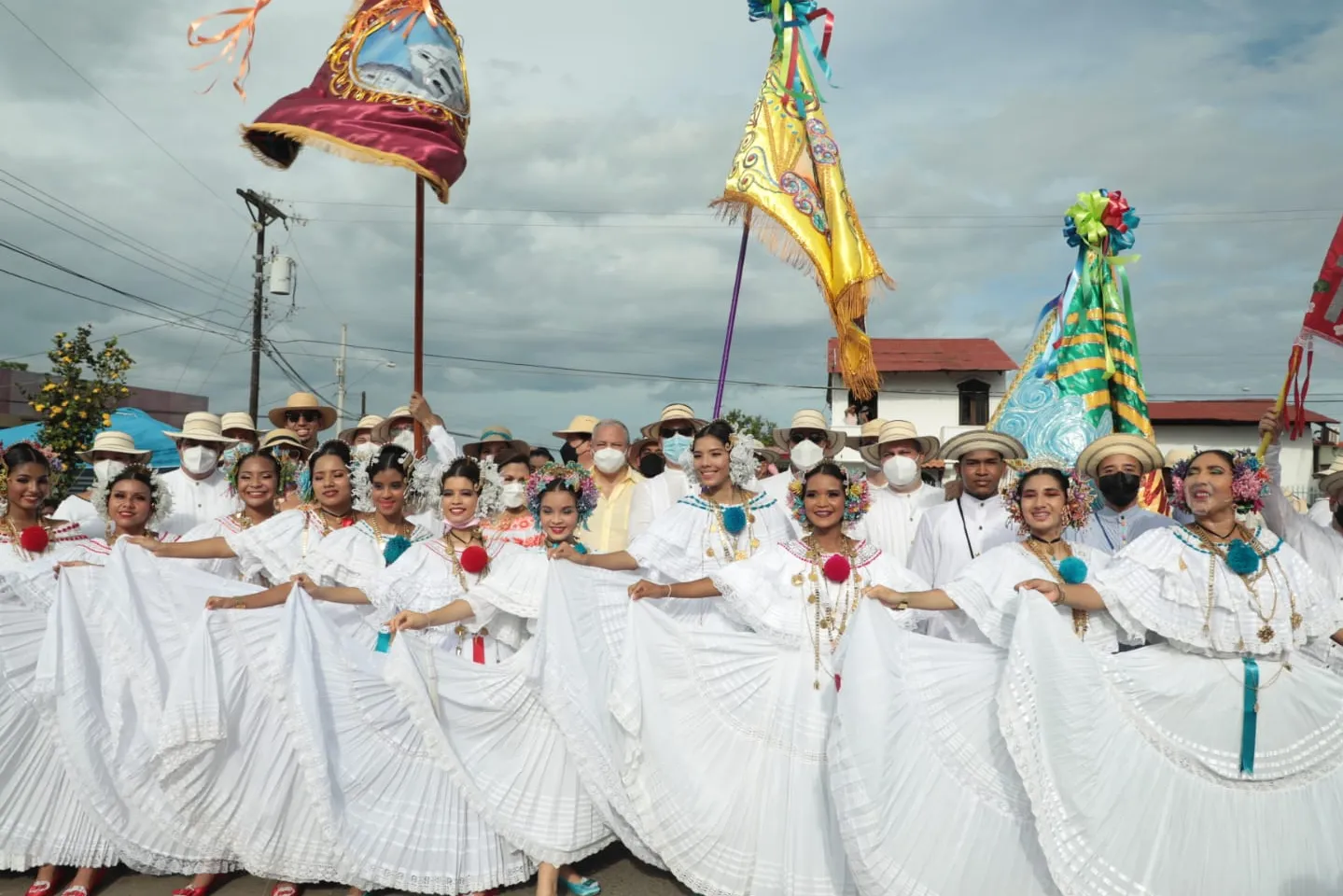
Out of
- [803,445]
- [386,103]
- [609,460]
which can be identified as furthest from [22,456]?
[803,445]

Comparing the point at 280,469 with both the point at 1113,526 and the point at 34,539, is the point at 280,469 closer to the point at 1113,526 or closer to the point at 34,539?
the point at 34,539

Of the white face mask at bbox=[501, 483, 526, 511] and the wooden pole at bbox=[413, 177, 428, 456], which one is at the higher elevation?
the wooden pole at bbox=[413, 177, 428, 456]

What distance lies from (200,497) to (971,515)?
16.9 feet

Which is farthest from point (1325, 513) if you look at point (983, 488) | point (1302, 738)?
point (1302, 738)

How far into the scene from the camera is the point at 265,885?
4289mm

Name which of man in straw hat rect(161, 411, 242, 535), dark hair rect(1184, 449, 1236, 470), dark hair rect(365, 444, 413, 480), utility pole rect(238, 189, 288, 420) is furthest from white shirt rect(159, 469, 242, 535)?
utility pole rect(238, 189, 288, 420)

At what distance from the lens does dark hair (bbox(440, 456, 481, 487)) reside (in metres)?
4.72

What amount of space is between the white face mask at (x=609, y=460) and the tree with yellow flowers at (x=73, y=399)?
923 centimetres

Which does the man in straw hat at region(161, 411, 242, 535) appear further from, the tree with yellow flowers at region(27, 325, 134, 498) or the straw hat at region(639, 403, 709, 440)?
the tree with yellow flowers at region(27, 325, 134, 498)

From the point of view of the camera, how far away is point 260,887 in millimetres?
4277

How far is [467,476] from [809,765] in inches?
81.8

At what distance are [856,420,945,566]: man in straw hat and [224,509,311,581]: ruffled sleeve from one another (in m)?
3.38

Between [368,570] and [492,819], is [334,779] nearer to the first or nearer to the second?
[492,819]

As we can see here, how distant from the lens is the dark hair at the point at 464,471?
186 inches
